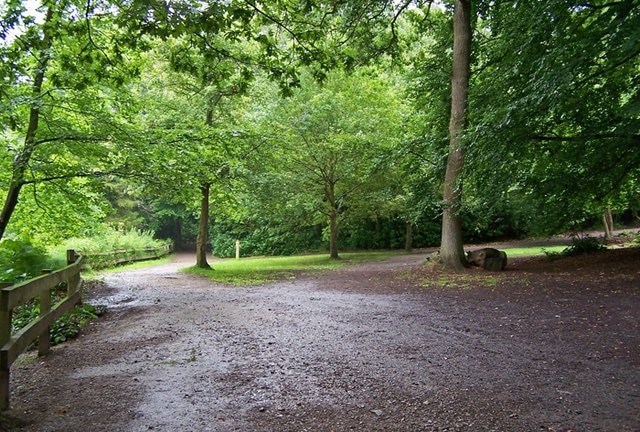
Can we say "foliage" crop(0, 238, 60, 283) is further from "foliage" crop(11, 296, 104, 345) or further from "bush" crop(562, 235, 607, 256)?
"bush" crop(562, 235, 607, 256)

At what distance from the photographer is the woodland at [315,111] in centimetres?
567

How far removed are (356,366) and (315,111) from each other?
50.4 feet

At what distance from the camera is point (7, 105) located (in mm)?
7336

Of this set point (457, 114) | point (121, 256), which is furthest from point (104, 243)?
point (457, 114)

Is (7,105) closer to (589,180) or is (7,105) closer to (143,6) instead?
(143,6)

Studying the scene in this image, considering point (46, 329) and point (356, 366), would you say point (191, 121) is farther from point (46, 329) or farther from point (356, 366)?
point (356, 366)

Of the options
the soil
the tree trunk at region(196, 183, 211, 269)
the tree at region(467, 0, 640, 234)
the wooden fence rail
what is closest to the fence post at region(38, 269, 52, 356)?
the wooden fence rail

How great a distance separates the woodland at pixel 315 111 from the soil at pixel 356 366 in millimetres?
3338

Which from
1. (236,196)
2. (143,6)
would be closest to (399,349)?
(143,6)

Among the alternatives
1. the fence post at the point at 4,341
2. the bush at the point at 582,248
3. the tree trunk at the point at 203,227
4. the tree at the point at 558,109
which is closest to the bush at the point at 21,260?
the fence post at the point at 4,341

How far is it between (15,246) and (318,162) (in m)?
13.0

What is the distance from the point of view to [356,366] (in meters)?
4.68

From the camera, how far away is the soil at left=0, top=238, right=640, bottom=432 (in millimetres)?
3480

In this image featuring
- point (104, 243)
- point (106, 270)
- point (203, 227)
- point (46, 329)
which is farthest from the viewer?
point (104, 243)
